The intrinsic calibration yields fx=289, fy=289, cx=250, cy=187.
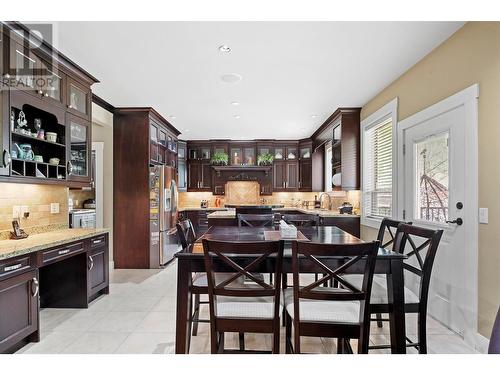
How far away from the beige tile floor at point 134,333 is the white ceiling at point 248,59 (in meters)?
2.59

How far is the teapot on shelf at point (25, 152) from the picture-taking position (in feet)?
8.45

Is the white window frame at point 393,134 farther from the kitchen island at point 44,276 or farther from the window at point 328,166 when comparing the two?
the kitchen island at point 44,276

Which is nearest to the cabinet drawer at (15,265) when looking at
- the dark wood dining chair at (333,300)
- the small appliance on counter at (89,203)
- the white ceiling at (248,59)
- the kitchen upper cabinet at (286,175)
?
the white ceiling at (248,59)

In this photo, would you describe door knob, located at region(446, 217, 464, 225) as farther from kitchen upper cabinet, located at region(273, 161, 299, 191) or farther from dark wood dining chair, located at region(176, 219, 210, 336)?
kitchen upper cabinet, located at region(273, 161, 299, 191)

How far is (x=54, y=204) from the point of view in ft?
10.8

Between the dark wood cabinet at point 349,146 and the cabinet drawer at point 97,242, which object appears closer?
the cabinet drawer at point 97,242

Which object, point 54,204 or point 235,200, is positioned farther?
point 235,200

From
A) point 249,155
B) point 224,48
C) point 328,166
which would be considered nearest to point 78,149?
point 224,48

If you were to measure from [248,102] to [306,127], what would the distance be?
83.0 inches

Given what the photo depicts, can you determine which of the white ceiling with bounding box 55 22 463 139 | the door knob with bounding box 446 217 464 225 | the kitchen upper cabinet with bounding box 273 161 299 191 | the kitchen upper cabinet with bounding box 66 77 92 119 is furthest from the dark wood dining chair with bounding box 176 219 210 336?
the kitchen upper cabinet with bounding box 273 161 299 191

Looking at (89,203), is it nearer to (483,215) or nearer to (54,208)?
(54,208)
